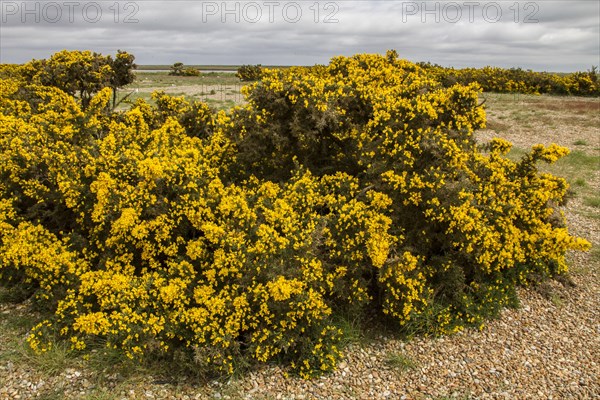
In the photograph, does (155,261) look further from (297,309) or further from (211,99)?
(211,99)

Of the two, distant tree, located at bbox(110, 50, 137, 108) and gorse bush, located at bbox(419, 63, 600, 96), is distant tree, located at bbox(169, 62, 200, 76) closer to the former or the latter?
gorse bush, located at bbox(419, 63, 600, 96)

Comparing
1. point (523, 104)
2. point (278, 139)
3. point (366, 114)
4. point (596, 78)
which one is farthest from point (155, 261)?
point (596, 78)

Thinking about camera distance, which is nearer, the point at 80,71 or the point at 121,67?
the point at 80,71

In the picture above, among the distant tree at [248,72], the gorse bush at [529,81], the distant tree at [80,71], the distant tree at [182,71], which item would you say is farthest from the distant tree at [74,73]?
the distant tree at [182,71]

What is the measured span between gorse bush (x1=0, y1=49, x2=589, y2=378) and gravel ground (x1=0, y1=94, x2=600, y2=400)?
232 millimetres

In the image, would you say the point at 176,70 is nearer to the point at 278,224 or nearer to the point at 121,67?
the point at 121,67

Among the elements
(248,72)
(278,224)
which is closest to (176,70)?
(248,72)

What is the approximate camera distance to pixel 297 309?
188 inches

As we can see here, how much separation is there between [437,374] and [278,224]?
241 cm


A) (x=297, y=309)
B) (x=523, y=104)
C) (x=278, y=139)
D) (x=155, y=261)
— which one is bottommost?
(x=297, y=309)

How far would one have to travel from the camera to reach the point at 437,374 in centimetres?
491

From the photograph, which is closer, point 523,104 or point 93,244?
point 93,244

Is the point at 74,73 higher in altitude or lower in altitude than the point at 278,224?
higher

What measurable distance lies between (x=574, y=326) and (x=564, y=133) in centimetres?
1578
